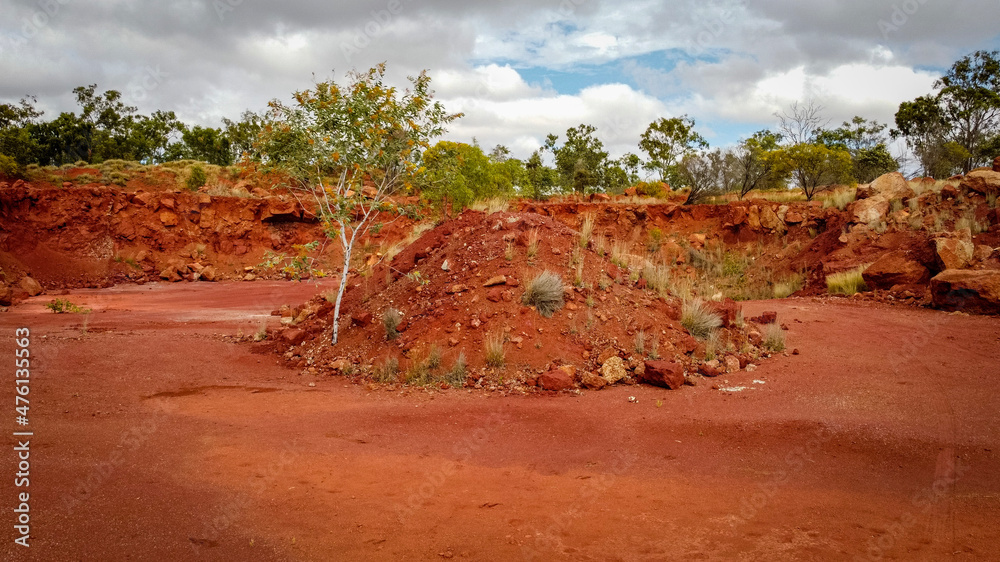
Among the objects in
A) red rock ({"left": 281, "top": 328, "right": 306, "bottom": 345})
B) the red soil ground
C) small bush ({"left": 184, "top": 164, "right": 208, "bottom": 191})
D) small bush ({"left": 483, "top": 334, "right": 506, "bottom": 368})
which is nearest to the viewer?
the red soil ground

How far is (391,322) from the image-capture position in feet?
29.2

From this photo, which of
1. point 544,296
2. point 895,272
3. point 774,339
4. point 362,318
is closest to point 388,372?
point 362,318

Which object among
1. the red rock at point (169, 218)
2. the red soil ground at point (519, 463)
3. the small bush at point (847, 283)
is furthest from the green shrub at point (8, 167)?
the small bush at point (847, 283)

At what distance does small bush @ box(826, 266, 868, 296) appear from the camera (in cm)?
1350

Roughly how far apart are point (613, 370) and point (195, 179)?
2788cm

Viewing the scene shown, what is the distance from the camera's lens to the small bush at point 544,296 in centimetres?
871

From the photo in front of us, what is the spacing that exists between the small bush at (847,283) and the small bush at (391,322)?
1055 cm

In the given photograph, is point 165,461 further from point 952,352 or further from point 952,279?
point 952,279

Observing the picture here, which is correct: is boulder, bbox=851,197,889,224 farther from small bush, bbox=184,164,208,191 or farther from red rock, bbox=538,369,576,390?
small bush, bbox=184,164,208,191

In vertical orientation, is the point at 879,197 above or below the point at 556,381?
above

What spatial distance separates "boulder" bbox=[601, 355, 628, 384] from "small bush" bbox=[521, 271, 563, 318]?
1.27 metres

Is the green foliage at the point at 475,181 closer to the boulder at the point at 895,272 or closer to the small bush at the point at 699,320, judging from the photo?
the small bush at the point at 699,320

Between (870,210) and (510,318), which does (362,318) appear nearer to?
(510,318)

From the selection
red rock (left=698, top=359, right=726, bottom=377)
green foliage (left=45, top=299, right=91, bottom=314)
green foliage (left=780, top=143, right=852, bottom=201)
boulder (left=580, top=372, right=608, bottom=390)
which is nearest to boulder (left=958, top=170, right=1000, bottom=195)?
green foliage (left=780, top=143, right=852, bottom=201)
